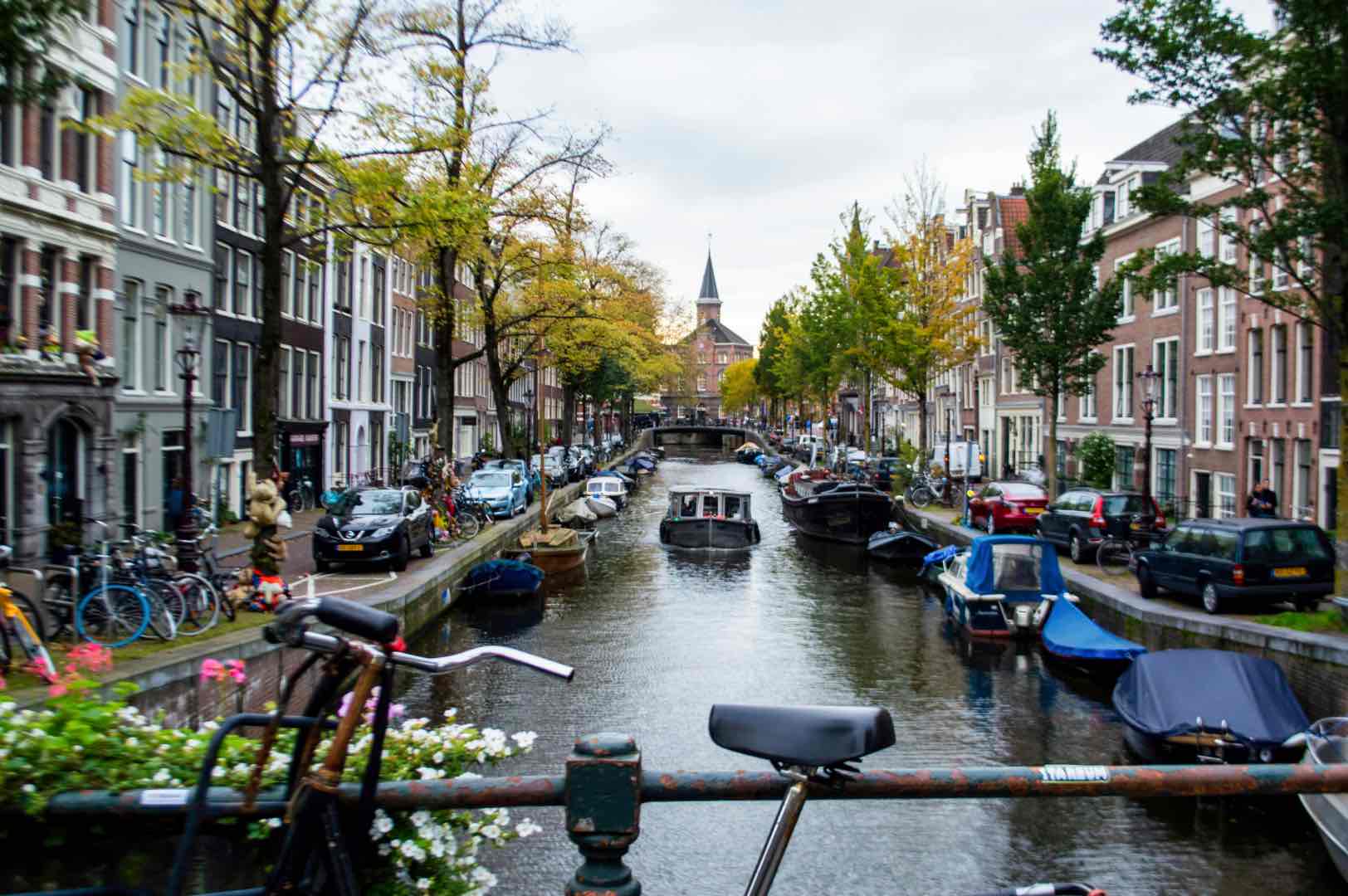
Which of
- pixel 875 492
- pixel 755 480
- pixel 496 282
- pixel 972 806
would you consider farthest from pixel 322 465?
pixel 755 480

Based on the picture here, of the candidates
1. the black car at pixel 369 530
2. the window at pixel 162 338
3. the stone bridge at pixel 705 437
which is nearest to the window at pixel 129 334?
the window at pixel 162 338

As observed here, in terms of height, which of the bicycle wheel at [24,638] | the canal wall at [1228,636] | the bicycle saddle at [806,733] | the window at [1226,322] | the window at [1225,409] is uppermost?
the window at [1226,322]

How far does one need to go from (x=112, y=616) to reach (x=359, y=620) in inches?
477

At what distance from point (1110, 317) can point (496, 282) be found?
20.7 meters

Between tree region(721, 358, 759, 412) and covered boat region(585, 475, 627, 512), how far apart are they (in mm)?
85647

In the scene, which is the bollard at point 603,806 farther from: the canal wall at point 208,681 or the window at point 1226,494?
the window at point 1226,494

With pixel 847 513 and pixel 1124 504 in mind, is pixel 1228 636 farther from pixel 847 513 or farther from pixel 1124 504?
pixel 847 513

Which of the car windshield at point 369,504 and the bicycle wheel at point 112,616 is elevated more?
the car windshield at point 369,504

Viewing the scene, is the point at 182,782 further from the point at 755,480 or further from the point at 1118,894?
the point at 755,480

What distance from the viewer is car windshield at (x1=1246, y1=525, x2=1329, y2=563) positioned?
18.7 m

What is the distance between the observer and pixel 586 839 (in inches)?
118

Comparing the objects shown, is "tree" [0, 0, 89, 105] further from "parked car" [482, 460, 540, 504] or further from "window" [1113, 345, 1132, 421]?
"window" [1113, 345, 1132, 421]

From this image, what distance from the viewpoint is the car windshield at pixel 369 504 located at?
2420 cm

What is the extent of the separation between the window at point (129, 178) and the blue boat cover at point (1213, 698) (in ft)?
78.2
